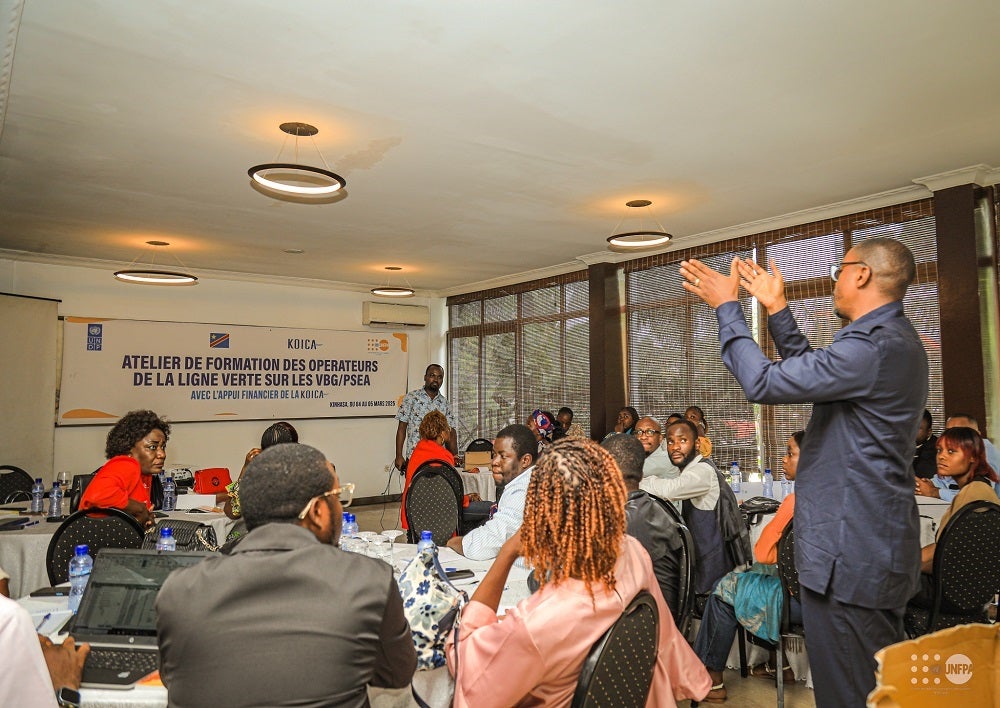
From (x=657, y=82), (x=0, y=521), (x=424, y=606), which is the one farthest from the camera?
(x=0, y=521)

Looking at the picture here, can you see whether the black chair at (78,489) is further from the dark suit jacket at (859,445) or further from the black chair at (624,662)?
the dark suit jacket at (859,445)

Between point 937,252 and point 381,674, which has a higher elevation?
point 937,252

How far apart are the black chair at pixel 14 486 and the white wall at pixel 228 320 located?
5.94ft

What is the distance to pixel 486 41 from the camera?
341 cm

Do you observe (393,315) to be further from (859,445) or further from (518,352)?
(859,445)

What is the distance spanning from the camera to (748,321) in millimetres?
7363

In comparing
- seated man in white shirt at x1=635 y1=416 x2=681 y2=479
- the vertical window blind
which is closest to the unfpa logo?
seated man in white shirt at x1=635 y1=416 x2=681 y2=479

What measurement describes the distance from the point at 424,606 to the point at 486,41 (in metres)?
2.70

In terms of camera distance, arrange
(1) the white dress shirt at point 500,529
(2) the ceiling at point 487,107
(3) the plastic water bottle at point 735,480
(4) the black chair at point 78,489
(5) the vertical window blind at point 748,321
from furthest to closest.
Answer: (5) the vertical window blind at point 748,321 → (3) the plastic water bottle at point 735,480 → (4) the black chair at point 78,489 → (2) the ceiling at point 487,107 → (1) the white dress shirt at point 500,529

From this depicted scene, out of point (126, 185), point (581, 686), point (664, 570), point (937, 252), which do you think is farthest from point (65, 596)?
point (937, 252)

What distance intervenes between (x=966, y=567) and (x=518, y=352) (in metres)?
7.38

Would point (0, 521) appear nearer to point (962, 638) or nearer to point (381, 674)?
point (381, 674)

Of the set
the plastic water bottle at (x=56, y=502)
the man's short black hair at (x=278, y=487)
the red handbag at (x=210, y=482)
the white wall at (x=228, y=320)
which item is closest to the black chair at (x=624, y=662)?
the man's short black hair at (x=278, y=487)

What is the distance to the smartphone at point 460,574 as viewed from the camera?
275 centimetres
